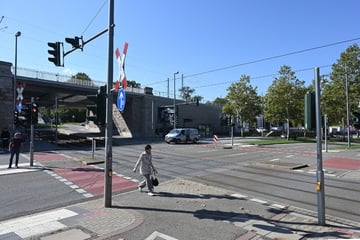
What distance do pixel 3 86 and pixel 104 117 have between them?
27013 mm

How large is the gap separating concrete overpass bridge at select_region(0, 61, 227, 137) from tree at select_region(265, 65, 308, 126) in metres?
13.6

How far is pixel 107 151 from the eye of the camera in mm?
8234

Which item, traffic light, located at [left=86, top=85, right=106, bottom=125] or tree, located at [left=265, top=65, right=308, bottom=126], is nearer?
traffic light, located at [left=86, top=85, right=106, bottom=125]

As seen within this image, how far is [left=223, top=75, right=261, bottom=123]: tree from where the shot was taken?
178ft

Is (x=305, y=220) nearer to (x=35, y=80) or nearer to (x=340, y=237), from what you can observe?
(x=340, y=237)

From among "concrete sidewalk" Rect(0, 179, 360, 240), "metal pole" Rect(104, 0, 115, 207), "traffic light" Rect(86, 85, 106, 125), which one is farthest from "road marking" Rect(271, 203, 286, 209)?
"traffic light" Rect(86, 85, 106, 125)

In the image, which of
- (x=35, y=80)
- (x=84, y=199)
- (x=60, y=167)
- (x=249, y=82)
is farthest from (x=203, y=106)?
(x=84, y=199)

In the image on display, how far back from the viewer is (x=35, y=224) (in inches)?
264

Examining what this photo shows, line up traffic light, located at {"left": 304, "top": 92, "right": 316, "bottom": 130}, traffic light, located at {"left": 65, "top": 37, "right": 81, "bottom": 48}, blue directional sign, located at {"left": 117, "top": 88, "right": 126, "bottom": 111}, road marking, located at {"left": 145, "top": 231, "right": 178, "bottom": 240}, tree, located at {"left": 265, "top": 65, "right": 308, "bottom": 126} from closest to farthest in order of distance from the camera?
road marking, located at {"left": 145, "top": 231, "right": 178, "bottom": 240} → traffic light, located at {"left": 304, "top": 92, "right": 316, "bottom": 130} → blue directional sign, located at {"left": 117, "top": 88, "right": 126, "bottom": 111} → traffic light, located at {"left": 65, "top": 37, "right": 81, "bottom": 48} → tree, located at {"left": 265, "top": 65, "right": 308, "bottom": 126}

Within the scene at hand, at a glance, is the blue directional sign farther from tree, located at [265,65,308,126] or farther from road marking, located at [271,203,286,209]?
tree, located at [265,65,308,126]

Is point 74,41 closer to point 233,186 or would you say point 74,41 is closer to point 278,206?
point 233,186

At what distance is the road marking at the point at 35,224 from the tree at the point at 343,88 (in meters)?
42.3

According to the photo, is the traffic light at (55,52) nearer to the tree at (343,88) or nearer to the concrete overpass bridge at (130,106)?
the concrete overpass bridge at (130,106)

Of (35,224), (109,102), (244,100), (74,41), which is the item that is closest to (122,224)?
(35,224)
